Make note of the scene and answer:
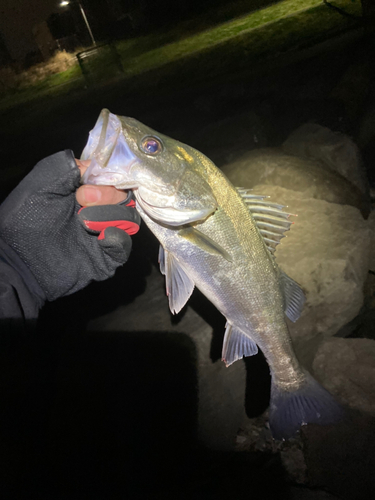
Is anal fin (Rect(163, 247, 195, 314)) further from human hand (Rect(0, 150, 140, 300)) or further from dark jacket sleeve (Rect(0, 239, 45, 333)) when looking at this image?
dark jacket sleeve (Rect(0, 239, 45, 333))

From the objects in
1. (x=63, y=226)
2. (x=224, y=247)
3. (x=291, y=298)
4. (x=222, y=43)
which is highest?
(x=222, y=43)

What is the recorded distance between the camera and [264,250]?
87.3 inches

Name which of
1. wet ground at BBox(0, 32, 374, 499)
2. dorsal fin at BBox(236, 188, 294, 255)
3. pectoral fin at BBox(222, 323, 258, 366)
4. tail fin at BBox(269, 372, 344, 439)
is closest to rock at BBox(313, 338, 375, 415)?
wet ground at BBox(0, 32, 374, 499)

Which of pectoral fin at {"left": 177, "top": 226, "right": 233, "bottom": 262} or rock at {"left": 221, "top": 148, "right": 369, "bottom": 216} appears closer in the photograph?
pectoral fin at {"left": 177, "top": 226, "right": 233, "bottom": 262}

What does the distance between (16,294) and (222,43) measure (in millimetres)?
11965

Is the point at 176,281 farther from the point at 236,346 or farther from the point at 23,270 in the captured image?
the point at 23,270

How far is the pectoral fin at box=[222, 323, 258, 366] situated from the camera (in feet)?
7.63

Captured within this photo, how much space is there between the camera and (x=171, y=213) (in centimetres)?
197

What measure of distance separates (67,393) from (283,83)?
8116 mm

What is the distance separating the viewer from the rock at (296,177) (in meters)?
4.18

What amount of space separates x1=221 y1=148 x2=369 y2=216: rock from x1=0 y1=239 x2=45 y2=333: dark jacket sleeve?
11.1 feet

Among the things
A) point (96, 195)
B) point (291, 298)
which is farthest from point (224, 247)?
point (96, 195)

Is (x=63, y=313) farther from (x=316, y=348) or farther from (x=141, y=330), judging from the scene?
(x=316, y=348)

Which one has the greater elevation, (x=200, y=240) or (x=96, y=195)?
(x=96, y=195)
